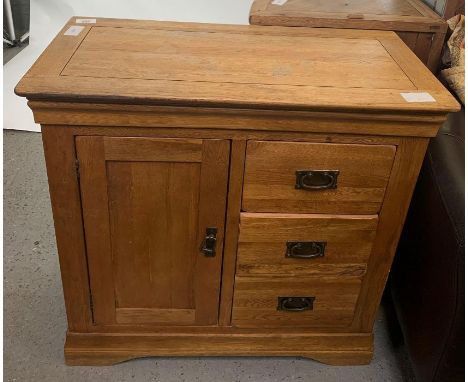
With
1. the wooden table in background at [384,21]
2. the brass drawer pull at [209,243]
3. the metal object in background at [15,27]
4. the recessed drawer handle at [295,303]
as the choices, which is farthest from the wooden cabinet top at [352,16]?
the metal object in background at [15,27]

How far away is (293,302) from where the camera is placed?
48.1 inches

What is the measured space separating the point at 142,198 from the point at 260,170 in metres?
0.25

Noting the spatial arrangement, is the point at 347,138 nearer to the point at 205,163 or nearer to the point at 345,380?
the point at 205,163

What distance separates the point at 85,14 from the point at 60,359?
4.98 ft

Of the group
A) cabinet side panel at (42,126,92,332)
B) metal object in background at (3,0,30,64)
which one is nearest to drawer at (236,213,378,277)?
cabinet side panel at (42,126,92,332)

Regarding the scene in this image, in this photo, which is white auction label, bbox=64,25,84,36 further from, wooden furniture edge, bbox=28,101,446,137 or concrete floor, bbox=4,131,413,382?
concrete floor, bbox=4,131,413,382

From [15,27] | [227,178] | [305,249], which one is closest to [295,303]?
[305,249]

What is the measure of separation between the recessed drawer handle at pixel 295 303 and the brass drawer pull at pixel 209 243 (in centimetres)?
22

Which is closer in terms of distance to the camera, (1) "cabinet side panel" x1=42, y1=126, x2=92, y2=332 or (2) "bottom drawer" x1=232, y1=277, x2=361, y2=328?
(1) "cabinet side panel" x1=42, y1=126, x2=92, y2=332

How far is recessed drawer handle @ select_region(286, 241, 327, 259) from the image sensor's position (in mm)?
1122

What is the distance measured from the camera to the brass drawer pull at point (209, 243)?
1095 mm

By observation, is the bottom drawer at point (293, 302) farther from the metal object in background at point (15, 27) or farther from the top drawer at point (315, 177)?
the metal object in background at point (15, 27)

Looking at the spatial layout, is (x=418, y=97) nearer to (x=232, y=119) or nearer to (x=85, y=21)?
(x=232, y=119)

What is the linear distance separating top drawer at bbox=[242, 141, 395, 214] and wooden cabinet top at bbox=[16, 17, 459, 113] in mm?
99
